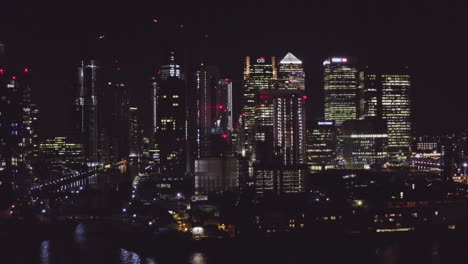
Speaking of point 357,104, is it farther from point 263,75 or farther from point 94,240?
point 94,240

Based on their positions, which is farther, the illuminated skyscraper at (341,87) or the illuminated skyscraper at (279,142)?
the illuminated skyscraper at (341,87)

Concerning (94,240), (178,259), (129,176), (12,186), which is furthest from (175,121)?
(178,259)

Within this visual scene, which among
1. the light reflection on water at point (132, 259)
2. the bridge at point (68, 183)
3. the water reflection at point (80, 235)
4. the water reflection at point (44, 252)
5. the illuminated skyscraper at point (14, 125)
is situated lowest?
the light reflection on water at point (132, 259)

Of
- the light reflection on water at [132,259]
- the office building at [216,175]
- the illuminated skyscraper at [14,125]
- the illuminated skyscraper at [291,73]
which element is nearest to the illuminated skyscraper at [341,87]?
the illuminated skyscraper at [291,73]

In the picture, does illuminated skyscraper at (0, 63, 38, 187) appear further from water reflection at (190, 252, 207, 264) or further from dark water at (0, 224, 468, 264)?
water reflection at (190, 252, 207, 264)

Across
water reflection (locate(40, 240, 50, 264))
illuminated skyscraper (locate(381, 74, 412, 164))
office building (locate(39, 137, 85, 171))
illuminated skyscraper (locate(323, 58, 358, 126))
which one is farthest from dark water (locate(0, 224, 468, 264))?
illuminated skyscraper (locate(323, 58, 358, 126))

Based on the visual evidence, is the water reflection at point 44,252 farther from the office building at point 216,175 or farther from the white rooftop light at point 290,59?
the white rooftop light at point 290,59
